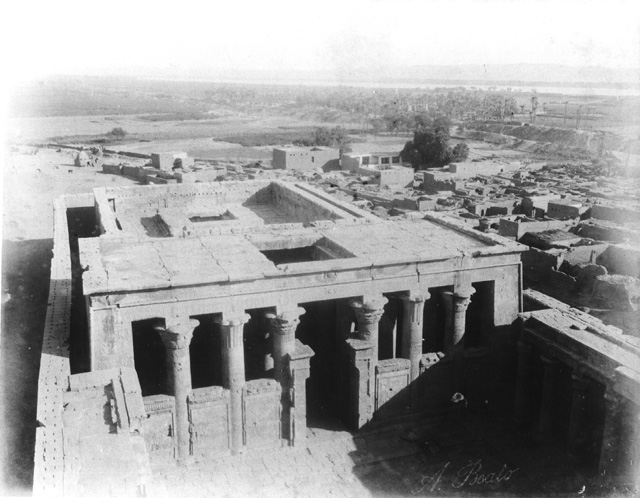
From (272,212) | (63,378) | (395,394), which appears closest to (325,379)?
(395,394)

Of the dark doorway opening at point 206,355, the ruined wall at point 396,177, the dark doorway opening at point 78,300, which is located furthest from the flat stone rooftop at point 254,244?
the ruined wall at point 396,177

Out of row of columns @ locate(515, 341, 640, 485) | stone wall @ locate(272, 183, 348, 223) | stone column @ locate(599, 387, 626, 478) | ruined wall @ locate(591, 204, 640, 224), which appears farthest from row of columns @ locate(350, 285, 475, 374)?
ruined wall @ locate(591, 204, 640, 224)

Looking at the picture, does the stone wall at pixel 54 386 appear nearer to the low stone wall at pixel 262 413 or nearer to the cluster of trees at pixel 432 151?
the low stone wall at pixel 262 413

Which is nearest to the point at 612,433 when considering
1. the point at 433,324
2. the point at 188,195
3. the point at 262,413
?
the point at 433,324

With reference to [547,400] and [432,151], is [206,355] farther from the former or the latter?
[432,151]

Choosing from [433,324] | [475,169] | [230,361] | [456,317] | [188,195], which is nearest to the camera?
[230,361]

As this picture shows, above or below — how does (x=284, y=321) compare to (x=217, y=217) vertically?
below
